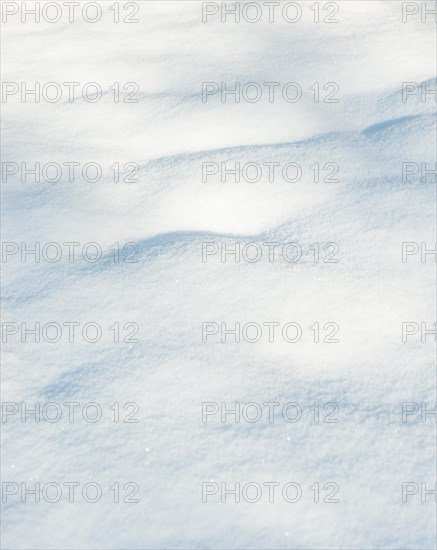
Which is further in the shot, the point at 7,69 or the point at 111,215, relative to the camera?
the point at 7,69

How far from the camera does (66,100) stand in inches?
69.3

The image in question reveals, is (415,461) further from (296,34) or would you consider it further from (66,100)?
(296,34)

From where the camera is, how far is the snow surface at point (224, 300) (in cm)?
95

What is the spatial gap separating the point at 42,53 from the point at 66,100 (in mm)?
301

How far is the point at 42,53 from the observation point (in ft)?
6.50

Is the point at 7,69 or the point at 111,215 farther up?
the point at 7,69

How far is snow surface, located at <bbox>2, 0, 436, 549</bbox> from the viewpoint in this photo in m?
0.95

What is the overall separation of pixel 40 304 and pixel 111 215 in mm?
268

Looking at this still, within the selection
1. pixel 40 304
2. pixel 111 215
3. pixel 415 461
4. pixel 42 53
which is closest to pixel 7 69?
pixel 42 53

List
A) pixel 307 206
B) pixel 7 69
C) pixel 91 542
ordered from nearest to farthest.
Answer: pixel 91 542 < pixel 307 206 < pixel 7 69

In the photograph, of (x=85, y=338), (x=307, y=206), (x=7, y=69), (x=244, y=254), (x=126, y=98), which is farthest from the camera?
(x=7, y=69)

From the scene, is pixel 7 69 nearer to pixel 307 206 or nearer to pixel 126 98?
pixel 126 98

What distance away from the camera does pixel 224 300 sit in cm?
121

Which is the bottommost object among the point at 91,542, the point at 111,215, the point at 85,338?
the point at 91,542
